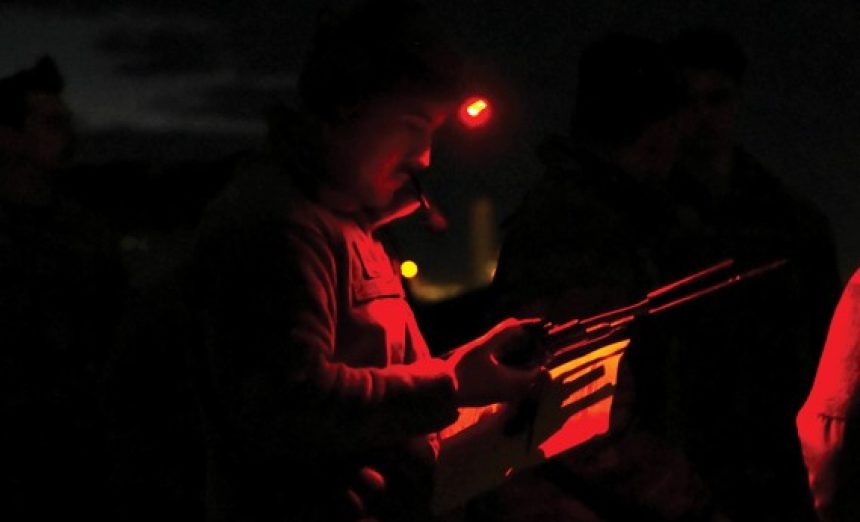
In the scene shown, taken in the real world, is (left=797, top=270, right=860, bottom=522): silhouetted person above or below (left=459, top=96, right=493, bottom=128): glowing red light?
below

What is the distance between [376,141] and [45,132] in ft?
9.08

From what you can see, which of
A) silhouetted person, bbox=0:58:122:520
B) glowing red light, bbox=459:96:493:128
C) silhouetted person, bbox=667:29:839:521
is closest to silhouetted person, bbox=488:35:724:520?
silhouetted person, bbox=667:29:839:521

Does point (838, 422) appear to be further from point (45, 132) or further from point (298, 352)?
point (45, 132)

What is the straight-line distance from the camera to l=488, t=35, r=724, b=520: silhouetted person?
10.4 ft

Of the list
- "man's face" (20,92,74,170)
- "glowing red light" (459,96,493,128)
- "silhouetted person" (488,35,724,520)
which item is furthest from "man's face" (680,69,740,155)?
"man's face" (20,92,74,170)

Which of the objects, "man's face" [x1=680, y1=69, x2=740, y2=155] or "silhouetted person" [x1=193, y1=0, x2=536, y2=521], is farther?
"man's face" [x1=680, y1=69, x2=740, y2=155]

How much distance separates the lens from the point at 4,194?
15.6ft

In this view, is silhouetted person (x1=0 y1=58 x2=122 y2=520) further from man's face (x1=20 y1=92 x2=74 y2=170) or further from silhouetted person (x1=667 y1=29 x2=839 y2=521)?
silhouetted person (x1=667 y1=29 x2=839 y2=521)

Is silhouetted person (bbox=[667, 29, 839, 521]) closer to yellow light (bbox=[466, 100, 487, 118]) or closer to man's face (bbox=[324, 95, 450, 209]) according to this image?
yellow light (bbox=[466, 100, 487, 118])

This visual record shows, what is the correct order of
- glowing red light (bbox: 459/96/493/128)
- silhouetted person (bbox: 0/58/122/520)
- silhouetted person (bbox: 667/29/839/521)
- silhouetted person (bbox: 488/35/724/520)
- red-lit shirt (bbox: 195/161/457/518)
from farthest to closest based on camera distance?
silhouetted person (bbox: 0/58/122/520) → silhouetted person (bbox: 667/29/839/521) → silhouetted person (bbox: 488/35/724/520) → glowing red light (bbox: 459/96/493/128) → red-lit shirt (bbox: 195/161/457/518)

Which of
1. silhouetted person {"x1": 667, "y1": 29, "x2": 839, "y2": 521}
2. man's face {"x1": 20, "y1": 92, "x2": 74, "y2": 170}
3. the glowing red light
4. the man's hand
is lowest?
silhouetted person {"x1": 667, "y1": 29, "x2": 839, "y2": 521}

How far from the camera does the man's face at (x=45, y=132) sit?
477cm

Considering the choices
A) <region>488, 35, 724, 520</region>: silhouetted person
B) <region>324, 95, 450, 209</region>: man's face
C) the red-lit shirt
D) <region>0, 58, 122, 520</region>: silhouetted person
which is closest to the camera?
the red-lit shirt

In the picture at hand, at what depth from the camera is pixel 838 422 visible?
234 cm
